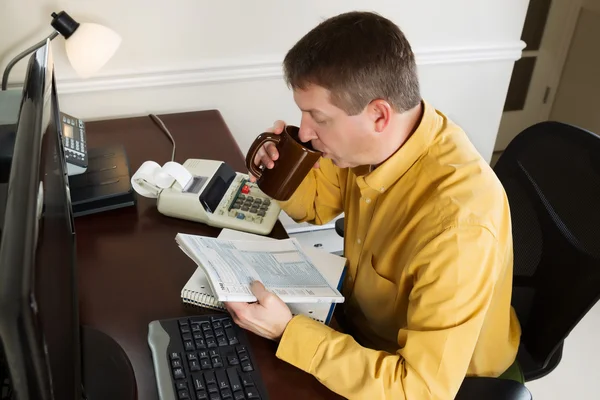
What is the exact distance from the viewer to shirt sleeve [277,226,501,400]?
0.81 metres

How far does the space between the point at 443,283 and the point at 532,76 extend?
250 cm

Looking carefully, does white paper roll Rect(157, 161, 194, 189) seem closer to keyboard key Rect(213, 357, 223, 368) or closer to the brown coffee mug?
the brown coffee mug

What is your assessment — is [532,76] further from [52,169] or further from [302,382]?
[52,169]

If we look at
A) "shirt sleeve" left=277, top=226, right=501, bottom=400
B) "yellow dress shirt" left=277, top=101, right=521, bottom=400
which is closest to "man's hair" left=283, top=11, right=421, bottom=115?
"yellow dress shirt" left=277, top=101, right=521, bottom=400

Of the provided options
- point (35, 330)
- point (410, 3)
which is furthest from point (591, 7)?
point (35, 330)

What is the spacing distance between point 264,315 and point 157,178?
0.48m

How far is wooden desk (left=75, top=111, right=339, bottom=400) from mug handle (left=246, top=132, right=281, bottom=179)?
0.14m

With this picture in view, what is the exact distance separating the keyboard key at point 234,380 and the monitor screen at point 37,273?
8.9 inches

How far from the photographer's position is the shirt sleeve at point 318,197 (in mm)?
1245

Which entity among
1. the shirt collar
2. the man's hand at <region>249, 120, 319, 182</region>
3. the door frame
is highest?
the shirt collar

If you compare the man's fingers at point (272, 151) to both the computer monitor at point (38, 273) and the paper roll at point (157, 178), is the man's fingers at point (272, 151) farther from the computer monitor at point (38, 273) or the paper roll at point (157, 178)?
the computer monitor at point (38, 273)

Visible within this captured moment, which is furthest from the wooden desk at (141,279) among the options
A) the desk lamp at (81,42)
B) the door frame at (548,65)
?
the door frame at (548,65)

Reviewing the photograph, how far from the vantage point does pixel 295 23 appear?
1.70 meters

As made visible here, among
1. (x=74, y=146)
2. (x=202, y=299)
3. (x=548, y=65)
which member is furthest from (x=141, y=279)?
(x=548, y=65)
